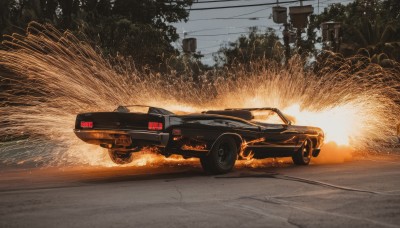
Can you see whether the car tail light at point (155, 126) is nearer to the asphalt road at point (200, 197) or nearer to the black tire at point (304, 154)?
the asphalt road at point (200, 197)

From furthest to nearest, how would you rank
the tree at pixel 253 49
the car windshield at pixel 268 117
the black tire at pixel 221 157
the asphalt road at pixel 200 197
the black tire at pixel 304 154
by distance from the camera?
1. the tree at pixel 253 49
2. the black tire at pixel 304 154
3. the car windshield at pixel 268 117
4. the black tire at pixel 221 157
5. the asphalt road at pixel 200 197

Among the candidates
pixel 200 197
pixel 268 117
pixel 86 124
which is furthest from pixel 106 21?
pixel 200 197

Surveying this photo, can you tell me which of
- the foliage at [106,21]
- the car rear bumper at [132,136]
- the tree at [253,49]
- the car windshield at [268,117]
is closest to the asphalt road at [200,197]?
the car rear bumper at [132,136]

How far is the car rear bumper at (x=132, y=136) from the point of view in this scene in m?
9.84

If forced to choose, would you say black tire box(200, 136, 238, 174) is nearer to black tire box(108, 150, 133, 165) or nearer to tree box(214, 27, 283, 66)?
black tire box(108, 150, 133, 165)

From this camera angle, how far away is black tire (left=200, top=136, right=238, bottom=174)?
10633 millimetres

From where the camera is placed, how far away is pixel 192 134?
10.3 meters

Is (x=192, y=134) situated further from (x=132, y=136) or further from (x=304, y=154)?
(x=304, y=154)

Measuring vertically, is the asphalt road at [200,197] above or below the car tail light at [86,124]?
below

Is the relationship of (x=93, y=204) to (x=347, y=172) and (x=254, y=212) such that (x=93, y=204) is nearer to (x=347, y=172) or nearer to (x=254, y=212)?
(x=254, y=212)

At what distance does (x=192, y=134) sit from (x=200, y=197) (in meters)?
2.43

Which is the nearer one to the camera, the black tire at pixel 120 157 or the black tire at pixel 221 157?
the black tire at pixel 221 157

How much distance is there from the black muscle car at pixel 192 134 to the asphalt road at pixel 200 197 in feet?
1.26

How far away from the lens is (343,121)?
15500mm
